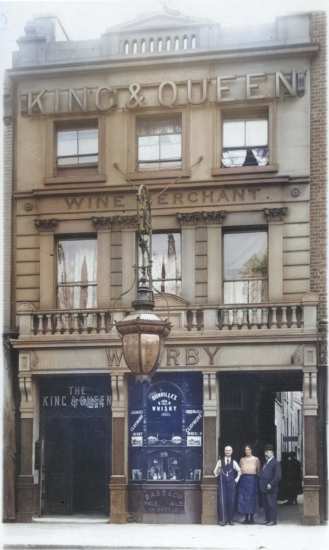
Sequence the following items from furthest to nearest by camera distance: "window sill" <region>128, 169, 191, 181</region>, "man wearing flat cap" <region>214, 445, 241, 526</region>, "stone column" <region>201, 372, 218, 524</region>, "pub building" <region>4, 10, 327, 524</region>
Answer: "window sill" <region>128, 169, 191, 181</region>
"pub building" <region>4, 10, 327, 524</region>
"stone column" <region>201, 372, 218, 524</region>
"man wearing flat cap" <region>214, 445, 241, 526</region>

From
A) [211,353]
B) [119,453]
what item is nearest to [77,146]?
[211,353]

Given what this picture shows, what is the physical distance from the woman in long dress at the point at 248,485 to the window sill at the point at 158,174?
549cm

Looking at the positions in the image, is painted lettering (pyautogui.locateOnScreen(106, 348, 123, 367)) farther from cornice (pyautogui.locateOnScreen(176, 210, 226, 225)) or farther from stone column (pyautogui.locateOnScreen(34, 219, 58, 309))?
cornice (pyautogui.locateOnScreen(176, 210, 226, 225))

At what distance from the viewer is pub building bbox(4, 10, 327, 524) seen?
2619 cm

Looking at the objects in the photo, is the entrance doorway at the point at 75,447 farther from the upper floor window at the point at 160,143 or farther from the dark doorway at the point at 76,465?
the upper floor window at the point at 160,143

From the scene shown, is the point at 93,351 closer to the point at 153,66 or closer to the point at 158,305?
the point at 158,305

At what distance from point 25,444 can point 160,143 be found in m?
6.56

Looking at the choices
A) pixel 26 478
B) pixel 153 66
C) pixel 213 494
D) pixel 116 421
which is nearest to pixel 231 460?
pixel 213 494

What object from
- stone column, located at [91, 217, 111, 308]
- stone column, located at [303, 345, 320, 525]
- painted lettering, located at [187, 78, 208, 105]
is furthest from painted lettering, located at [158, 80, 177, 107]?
stone column, located at [303, 345, 320, 525]

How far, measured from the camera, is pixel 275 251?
26391 mm

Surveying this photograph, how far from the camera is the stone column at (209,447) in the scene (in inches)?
1025

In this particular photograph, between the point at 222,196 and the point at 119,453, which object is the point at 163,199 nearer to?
the point at 222,196

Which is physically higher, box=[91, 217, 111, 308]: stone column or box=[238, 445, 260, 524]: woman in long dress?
box=[91, 217, 111, 308]: stone column

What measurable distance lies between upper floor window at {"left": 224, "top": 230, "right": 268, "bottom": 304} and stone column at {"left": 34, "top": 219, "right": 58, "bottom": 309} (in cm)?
346
